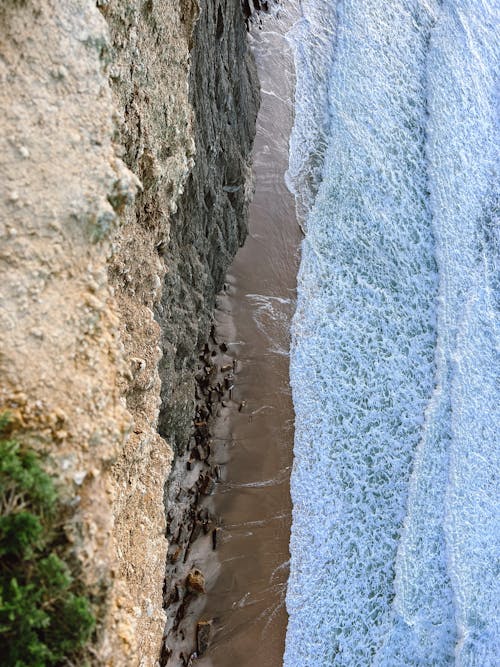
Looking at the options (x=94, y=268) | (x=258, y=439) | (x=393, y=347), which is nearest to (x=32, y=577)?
(x=94, y=268)

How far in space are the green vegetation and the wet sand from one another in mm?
4335

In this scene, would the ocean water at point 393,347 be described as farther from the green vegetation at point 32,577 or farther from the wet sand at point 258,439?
the green vegetation at point 32,577

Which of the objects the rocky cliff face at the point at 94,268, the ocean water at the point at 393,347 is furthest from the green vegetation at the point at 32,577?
the ocean water at the point at 393,347

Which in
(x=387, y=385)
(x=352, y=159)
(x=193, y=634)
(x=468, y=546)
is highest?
(x=352, y=159)

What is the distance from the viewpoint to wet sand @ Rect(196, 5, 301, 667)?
698 cm

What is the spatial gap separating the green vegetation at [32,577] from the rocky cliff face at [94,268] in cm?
11

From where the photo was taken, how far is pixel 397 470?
26.8 feet

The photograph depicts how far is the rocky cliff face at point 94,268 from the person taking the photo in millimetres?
3143

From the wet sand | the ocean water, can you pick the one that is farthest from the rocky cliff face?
the ocean water

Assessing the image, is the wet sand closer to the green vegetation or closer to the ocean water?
the ocean water

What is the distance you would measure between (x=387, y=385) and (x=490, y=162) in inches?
211

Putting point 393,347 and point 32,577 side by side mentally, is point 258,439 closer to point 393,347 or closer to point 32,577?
point 393,347

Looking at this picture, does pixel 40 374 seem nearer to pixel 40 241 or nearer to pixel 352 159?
pixel 40 241

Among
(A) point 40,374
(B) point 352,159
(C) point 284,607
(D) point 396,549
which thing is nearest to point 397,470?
(D) point 396,549
